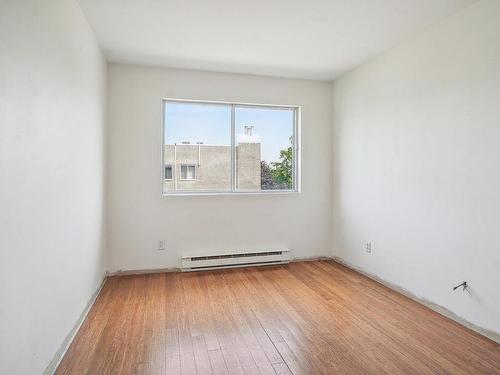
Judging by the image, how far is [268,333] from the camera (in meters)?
2.36

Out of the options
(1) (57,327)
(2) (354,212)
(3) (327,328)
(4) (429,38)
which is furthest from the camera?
(2) (354,212)

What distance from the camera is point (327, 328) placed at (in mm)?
2441

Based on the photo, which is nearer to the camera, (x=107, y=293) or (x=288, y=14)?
(x=288, y=14)

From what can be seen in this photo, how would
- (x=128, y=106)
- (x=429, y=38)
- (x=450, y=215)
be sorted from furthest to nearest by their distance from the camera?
1. (x=128, y=106)
2. (x=429, y=38)
3. (x=450, y=215)

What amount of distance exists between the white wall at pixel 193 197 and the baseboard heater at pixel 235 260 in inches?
4.0

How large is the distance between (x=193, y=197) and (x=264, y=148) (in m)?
1.19

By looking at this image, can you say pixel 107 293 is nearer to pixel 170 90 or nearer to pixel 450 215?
pixel 170 90

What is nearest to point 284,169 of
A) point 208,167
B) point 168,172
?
point 208,167

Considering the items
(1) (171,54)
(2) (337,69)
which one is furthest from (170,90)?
(2) (337,69)

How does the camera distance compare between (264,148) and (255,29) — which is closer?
(255,29)

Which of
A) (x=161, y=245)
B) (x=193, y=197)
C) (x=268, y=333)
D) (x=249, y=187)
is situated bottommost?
(x=268, y=333)

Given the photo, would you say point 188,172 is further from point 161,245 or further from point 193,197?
point 161,245

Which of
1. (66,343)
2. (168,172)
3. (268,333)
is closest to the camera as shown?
(66,343)

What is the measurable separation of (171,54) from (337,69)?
203 centimetres
